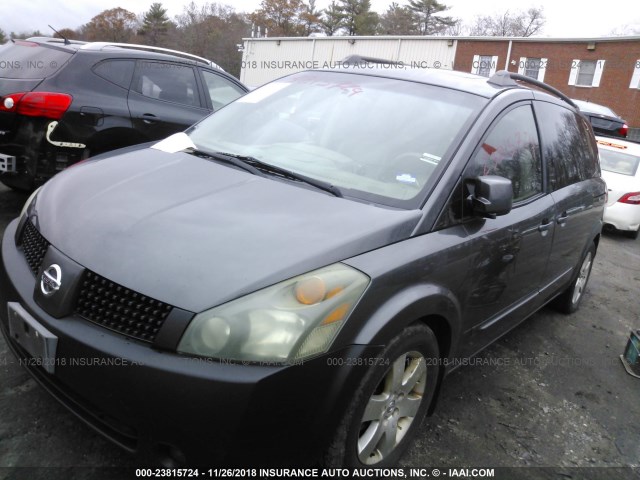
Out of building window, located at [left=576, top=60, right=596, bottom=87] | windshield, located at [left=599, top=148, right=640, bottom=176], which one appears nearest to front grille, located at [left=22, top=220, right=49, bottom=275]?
windshield, located at [left=599, top=148, right=640, bottom=176]

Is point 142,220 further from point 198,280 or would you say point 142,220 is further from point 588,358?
point 588,358

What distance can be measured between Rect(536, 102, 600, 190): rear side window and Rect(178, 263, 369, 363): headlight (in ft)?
7.17

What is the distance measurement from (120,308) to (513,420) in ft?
7.41

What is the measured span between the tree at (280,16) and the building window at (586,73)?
41605 mm

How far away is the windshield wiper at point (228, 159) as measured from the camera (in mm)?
2480

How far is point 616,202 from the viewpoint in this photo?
26.9 ft

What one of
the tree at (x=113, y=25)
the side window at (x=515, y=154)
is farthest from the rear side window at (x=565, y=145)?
the tree at (x=113, y=25)

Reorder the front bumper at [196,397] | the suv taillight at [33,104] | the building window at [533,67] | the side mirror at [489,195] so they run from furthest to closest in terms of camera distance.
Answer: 1. the building window at [533,67]
2. the suv taillight at [33,104]
3. the side mirror at [489,195]
4. the front bumper at [196,397]

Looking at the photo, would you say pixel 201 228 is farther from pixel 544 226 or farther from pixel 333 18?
pixel 333 18

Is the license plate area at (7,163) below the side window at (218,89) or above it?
below

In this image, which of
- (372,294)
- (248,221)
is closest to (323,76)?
(248,221)

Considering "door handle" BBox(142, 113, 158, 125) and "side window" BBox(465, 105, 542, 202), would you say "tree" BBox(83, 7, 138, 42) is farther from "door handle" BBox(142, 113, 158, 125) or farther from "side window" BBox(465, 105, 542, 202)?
"side window" BBox(465, 105, 542, 202)

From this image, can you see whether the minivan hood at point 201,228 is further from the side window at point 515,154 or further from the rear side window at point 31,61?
the rear side window at point 31,61

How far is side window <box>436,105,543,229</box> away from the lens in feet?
7.76
